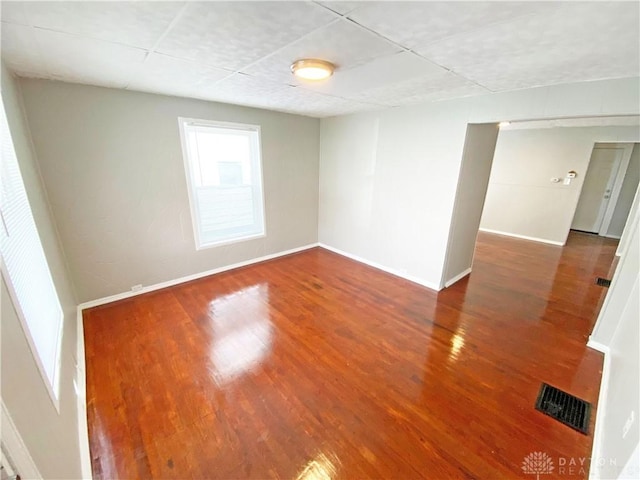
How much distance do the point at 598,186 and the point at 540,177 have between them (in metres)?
1.98

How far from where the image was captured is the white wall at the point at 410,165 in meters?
2.20

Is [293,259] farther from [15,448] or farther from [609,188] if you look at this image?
[609,188]

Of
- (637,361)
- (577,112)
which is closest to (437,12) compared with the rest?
(577,112)

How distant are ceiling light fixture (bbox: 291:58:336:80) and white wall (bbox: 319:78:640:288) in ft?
5.80

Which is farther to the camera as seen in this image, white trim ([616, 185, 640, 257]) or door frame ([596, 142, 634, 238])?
door frame ([596, 142, 634, 238])

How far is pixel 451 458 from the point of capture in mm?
1505

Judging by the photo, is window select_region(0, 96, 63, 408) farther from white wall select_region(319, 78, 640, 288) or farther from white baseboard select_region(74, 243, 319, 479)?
white wall select_region(319, 78, 640, 288)

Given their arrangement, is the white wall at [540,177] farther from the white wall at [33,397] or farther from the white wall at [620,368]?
the white wall at [33,397]

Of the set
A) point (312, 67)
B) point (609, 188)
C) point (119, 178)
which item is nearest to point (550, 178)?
point (609, 188)

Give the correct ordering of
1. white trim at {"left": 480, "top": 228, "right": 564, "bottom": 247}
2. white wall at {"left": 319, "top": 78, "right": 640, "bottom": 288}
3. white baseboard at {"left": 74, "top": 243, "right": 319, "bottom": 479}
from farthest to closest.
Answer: white trim at {"left": 480, "top": 228, "right": 564, "bottom": 247}
white wall at {"left": 319, "top": 78, "right": 640, "bottom": 288}
white baseboard at {"left": 74, "top": 243, "right": 319, "bottom": 479}

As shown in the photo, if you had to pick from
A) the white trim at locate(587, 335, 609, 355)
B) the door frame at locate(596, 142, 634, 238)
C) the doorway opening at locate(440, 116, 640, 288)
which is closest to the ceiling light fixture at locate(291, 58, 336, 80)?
the white trim at locate(587, 335, 609, 355)

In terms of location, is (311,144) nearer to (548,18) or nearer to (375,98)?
(375,98)

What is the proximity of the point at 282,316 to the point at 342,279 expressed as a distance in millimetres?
1200

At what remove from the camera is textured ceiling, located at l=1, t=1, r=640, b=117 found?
1.19 m
